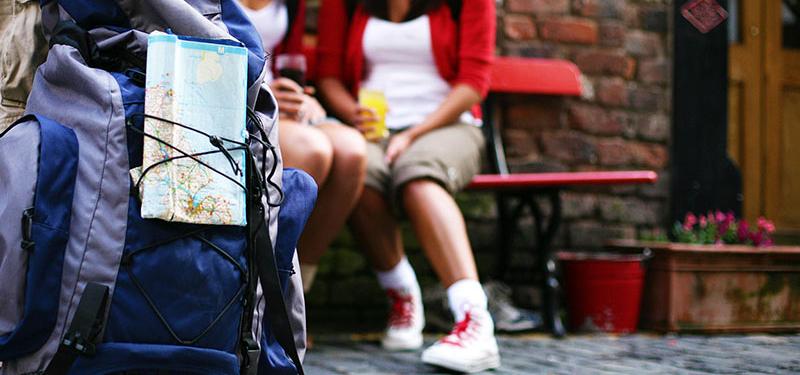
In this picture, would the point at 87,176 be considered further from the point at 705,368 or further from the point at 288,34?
the point at 705,368

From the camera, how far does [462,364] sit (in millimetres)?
2527

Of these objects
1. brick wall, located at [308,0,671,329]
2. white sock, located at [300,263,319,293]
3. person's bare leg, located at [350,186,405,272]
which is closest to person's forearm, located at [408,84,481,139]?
person's bare leg, located at [350,186,405,272]

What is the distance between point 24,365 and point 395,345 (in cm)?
162

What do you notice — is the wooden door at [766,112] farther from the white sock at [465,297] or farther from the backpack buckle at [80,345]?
the backpack buckle at [80,345]

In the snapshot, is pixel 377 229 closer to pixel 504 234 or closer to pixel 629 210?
pixel 504 234

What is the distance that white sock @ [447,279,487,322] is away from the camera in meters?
2.66

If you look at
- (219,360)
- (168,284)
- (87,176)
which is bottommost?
(219,360)

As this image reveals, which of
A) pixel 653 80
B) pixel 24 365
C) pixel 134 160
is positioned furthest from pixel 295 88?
pixel 653 80

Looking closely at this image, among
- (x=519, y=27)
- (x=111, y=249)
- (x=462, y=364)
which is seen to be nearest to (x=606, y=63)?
(x=519, y=27)

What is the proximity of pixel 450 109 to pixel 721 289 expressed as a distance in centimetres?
138

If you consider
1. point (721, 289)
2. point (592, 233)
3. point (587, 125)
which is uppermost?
point (587, 125)

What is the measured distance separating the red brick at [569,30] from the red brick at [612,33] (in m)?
0.04

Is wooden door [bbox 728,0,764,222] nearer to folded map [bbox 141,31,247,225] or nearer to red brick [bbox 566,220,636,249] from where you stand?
red brick [bbox 566,220,636,249]

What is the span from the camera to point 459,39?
3.24 m
